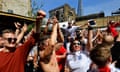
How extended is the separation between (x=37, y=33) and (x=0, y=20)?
15.1 meters

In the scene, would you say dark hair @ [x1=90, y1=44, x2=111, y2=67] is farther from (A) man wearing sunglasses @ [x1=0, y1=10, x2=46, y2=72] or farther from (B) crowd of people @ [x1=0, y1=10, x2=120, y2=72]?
(A) man wearing sunglasses @ [x1=0, y1=10, x2=46, y2=72]

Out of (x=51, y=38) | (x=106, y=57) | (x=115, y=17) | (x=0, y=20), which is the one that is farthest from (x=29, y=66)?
(x=115, y=17)

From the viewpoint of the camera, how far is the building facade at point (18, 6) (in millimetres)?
39447

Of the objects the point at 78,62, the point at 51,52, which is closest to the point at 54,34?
the point at 51,52

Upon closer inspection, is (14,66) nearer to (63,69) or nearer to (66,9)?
(63,69)

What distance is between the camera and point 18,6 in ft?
137

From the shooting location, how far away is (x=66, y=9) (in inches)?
2115

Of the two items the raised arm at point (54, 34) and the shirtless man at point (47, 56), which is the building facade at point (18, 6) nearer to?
the raised arm at point (54, 34)

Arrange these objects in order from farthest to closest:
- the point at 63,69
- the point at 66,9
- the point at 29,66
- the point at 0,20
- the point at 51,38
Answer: the point at 66,9 → the point at 0,20 → the point at 29,66 → the point at 63,69 → the point at 51,38

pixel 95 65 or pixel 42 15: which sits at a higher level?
pixel 42 15

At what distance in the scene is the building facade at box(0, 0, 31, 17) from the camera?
39.4 m

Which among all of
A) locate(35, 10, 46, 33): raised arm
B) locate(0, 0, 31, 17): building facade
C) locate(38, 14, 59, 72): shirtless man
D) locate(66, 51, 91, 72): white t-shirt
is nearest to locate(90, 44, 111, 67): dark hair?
locate(35, 10, 46, 33): raised arm

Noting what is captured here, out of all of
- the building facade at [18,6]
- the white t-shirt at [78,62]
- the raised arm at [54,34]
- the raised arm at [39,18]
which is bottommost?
→ the white t-shirt at [78,62]

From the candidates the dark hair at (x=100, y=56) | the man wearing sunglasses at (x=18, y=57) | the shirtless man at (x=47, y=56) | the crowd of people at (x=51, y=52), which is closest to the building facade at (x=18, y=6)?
the crowd of people at (x=51, y=52)
